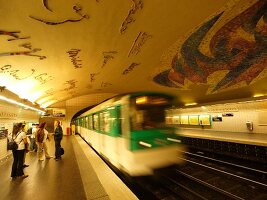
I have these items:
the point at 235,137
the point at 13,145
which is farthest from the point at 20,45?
the point at 235,137

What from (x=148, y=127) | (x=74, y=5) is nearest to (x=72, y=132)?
(x=148, y=127)

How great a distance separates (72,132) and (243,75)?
22.2 m

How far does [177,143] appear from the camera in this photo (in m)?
6.25

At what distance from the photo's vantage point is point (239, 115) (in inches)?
441

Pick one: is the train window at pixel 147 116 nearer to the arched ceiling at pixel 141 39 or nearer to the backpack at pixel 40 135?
the arched ceiling at pixel 141 39

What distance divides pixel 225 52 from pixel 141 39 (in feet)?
12.2

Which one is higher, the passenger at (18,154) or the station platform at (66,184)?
the passenger at (18,154)

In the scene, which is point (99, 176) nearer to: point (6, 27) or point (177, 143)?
point (177, 143)

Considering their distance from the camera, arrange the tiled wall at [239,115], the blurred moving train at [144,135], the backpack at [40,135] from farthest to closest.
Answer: the tiled wall at [239,115], the backpack at [40,135], the blurred moving train at [144,135]

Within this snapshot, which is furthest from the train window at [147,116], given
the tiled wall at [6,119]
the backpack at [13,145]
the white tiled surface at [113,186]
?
the tiled wall at [6,119]

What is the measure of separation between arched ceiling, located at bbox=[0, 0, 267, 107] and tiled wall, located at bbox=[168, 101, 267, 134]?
67cm

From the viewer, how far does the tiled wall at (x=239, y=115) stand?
991cm

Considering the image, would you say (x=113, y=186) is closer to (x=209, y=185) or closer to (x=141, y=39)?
(x=209, y=185)

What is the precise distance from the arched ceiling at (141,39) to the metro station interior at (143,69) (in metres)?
0.03
